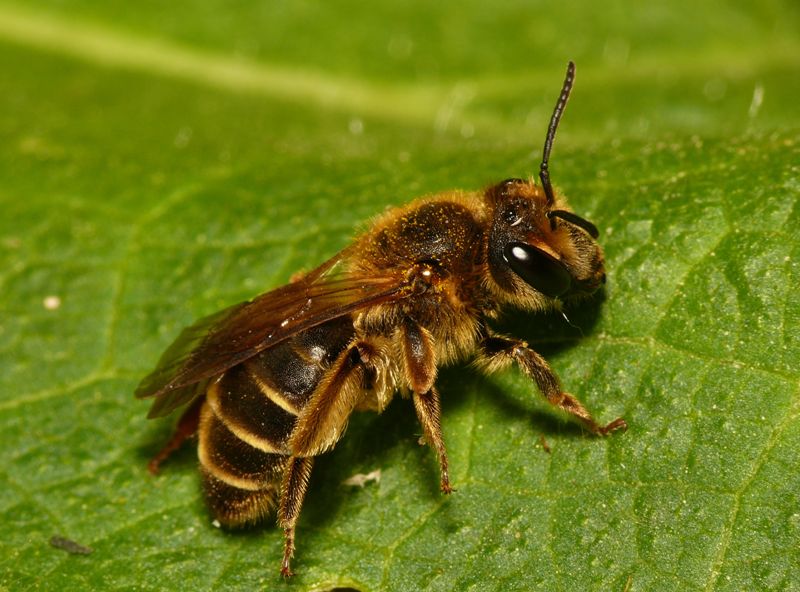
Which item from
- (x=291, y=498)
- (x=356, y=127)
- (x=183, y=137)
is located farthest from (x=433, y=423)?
(x=183, y=137)

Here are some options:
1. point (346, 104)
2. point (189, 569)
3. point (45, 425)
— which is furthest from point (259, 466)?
point (346, 104)

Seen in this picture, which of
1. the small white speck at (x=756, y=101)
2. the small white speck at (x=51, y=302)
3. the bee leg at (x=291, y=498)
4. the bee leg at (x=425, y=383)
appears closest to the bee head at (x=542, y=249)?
the bee leg at (x=425, y=383)

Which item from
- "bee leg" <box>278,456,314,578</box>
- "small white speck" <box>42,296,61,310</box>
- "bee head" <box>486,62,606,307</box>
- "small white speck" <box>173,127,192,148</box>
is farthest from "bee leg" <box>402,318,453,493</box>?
"small white speck" <box>173,127,192,148</box>

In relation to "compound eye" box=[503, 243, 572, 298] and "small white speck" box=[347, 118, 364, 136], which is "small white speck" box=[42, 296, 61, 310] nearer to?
"small white speck" box=[347, 118, 364, 136]

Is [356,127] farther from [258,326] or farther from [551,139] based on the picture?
[258,326]

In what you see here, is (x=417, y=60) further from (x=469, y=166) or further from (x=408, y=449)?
(x=408, y=449)

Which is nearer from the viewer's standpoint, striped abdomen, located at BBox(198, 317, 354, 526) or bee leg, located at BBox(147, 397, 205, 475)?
striped abdomen, located at BBox(198, 317, 354, 526)

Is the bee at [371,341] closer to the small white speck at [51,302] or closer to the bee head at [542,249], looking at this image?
the bee head at [542,249]
